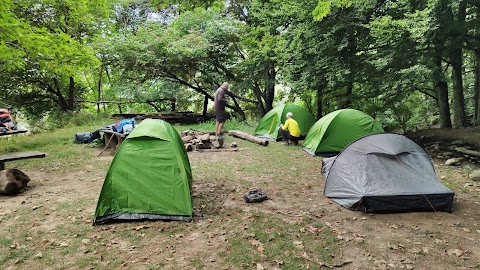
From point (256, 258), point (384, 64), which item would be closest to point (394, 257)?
point (256, 258)

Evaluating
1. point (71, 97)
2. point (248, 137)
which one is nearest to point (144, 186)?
point (248, 137)

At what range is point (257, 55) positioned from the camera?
15227mm

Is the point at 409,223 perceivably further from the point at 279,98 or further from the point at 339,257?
the point at 279,98

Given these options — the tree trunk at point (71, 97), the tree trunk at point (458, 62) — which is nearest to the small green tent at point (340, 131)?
the tree trunk at point (458, 62)

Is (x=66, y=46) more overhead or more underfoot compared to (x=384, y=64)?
more overhead

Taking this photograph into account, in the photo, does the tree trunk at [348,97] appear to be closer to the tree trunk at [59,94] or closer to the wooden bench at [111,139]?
the wooden bench at [111,139]

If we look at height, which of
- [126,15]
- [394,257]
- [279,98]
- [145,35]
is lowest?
[394,257]

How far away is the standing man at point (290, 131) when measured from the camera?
11094 mm

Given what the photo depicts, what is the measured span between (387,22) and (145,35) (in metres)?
11.6

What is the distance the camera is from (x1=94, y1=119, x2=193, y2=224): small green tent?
4.62 m

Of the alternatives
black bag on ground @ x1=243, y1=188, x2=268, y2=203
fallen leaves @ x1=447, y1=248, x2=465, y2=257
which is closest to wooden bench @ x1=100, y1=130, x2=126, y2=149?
black bag on ground @ x1=243, y1=188, x2=268, y2=203

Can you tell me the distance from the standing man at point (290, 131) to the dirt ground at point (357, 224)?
3850 mm

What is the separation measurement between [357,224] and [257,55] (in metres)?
11.7

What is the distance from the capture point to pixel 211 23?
16.4 m
